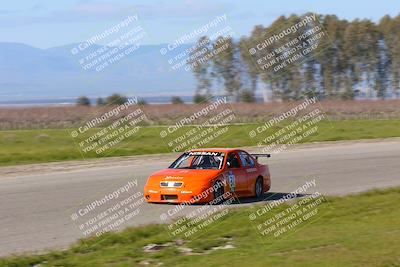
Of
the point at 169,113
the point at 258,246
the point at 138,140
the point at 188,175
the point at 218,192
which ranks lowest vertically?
the point at 258,246

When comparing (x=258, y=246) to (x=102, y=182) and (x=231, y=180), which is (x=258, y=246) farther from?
(x=102, y=182)

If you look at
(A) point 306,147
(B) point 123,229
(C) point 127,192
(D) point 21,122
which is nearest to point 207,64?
(D) point 21,122

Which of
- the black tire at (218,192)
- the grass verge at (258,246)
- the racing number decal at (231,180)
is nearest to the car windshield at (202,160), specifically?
the racing number decal at (231,180)

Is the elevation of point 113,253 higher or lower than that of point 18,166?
lower

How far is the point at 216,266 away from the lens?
1001 cm

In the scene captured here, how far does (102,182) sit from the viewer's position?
68.8 ft

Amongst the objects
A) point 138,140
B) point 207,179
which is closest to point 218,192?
point 207,179

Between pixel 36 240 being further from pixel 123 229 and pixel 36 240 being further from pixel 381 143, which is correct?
pixel 381 143

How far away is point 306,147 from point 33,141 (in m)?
12.3

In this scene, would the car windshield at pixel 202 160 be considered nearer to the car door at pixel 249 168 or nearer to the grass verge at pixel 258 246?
the car door at pixel 249 168

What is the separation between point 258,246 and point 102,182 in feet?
32.4

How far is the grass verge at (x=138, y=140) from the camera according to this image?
30.8m

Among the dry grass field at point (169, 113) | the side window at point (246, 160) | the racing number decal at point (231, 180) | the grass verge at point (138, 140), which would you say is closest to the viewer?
the racing number decal at point (231, 180)

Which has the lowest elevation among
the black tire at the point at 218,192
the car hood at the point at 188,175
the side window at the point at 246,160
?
the black tire at the point at 218,192
